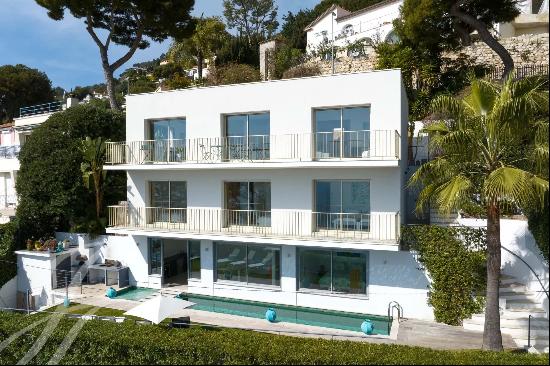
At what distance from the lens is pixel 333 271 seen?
16.0m

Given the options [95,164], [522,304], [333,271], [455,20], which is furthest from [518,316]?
[95,164]

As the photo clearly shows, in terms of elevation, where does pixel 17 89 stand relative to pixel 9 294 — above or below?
above

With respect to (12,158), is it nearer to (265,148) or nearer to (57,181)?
(57,181)

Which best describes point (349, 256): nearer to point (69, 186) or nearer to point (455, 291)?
point (455, 291)

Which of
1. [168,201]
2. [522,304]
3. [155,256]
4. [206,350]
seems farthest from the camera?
[155,256]

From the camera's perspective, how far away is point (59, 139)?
21.2 metres

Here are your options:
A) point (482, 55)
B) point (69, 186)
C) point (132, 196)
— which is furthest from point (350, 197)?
point (482, 55)

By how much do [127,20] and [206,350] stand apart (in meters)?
25.9

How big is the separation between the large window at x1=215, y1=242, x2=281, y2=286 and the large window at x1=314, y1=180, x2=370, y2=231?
2.40m

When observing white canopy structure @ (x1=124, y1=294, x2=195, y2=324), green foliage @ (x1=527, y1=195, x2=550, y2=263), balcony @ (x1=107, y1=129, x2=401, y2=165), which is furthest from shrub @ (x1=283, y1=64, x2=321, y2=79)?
white canopy structure @ (x1=124, y1=294, x2=195, y2=324)

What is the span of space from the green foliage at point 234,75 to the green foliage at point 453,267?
78.6ft

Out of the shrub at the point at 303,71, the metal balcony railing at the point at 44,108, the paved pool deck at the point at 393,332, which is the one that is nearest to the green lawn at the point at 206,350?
the paved pool deck at the point at 393,332

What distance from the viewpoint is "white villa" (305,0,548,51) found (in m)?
32.8

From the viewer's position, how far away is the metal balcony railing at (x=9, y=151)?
1136 inches
